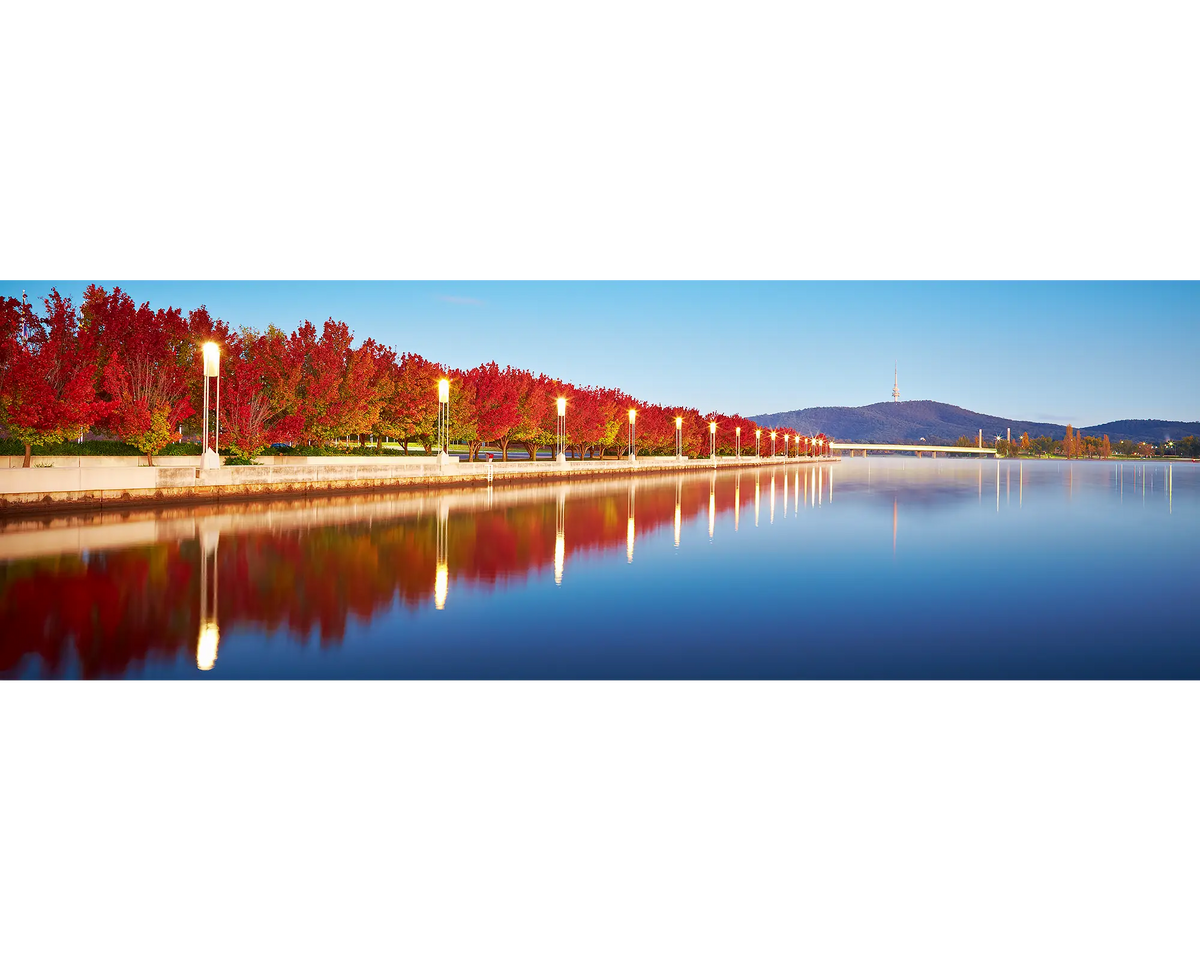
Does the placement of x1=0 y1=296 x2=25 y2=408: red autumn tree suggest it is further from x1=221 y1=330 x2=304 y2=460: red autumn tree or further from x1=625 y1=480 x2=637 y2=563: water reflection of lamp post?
x1=625 y1=480 x2=637 y2=563: water reflection of lamp post

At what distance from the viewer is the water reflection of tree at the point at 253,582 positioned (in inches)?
303

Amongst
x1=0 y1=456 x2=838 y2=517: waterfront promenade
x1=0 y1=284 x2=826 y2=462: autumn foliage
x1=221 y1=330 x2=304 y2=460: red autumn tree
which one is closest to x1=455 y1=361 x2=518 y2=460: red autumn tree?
x1=0 y1=284 x2=826 y2=462: autumn foliage

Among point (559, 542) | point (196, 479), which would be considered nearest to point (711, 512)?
point (559, 542)

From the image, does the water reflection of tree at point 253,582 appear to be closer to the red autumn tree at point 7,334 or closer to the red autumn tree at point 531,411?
the red autumn tree at point 7,334

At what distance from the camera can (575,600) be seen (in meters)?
10.3

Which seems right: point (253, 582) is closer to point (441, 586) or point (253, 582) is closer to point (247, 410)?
point (441, 586)

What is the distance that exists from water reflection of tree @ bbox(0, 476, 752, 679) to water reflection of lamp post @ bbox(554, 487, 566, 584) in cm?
12

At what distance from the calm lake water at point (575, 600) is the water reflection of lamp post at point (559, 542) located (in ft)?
0.30

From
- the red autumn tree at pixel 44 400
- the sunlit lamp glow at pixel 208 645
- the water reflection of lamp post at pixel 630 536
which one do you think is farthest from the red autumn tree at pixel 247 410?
the sunlit lamp glow at pixel 208 645

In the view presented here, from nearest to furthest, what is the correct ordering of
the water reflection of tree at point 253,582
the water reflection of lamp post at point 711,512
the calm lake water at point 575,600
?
the calm lake water at point 575,600 < the water reflection of tree at point 253,582 < the water reflection of lamp post at point 711,512

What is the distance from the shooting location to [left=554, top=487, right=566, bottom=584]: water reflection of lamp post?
1245 centimetres
